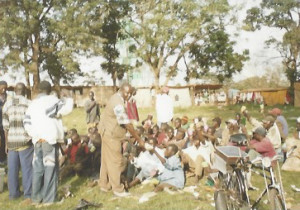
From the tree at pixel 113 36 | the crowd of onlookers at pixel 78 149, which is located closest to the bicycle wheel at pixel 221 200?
the crowd of onlookers at pixel 78 149

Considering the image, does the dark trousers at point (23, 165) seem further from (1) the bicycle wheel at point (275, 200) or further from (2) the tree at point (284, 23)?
(2) the tree at point (284, 23)

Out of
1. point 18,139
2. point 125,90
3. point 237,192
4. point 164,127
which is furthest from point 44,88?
point 164,127

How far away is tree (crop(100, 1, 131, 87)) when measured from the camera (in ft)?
99.7

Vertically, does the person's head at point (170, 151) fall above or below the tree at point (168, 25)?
below

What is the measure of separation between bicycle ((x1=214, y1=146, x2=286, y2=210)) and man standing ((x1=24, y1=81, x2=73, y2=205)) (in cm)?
242

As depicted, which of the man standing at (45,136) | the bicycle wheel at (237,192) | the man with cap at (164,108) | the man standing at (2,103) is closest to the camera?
the bicycle wheel at (237,192)

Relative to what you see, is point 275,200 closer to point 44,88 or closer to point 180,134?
point 44,88

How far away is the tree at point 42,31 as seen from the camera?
23766 millimetres

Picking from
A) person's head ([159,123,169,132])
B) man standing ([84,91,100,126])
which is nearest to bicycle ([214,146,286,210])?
person's head ([159,123,169,132])

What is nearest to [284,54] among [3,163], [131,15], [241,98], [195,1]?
[241,98]

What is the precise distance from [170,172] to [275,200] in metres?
2.85

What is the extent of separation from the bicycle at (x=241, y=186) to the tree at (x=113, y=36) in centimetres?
2589

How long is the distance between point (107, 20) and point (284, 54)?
1625cm

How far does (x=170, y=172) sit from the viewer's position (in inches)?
267
